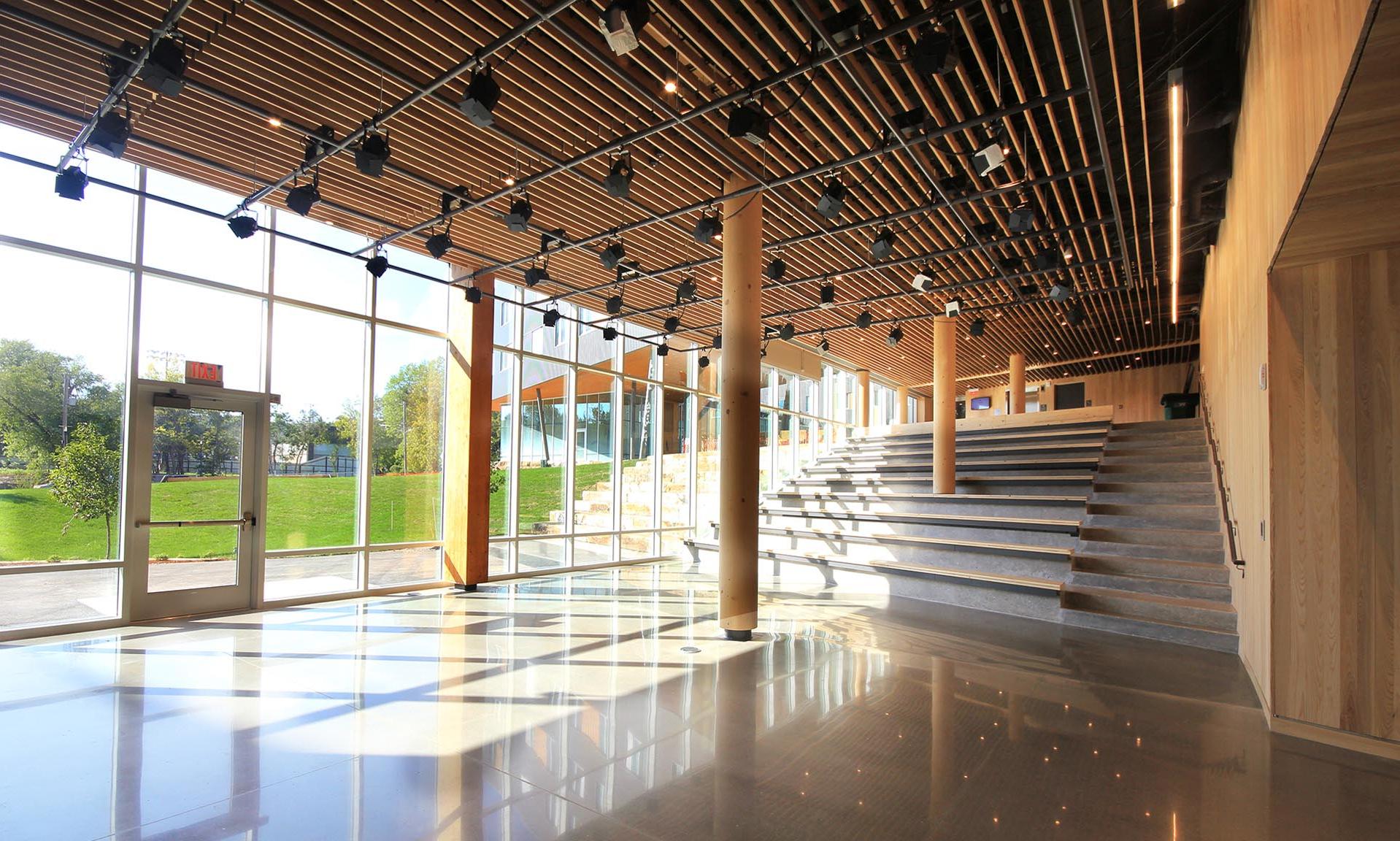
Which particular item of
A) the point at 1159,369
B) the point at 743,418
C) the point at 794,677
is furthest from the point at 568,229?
the point at 1159,369

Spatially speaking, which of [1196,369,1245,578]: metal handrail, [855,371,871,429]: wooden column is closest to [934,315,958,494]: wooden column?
[1196,369,1245,578]: metal handrail

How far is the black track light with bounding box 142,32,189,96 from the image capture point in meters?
4.09

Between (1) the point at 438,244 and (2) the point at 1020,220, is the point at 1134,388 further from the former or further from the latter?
(1) the point at 438,244

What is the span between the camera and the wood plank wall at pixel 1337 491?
378 cm

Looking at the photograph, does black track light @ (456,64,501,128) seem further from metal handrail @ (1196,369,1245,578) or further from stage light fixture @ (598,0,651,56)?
metal handrail @ (1196,369,1245,578)

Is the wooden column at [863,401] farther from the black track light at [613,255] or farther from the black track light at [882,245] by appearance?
the black track light at [613,255]

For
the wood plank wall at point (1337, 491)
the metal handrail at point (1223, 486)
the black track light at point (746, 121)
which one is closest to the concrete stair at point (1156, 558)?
the metal handrail at point (1223, 486)

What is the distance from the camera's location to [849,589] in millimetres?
9320

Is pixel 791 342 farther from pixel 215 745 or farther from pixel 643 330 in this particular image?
pixel 215 745

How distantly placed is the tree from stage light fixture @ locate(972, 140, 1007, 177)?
8.75 metres

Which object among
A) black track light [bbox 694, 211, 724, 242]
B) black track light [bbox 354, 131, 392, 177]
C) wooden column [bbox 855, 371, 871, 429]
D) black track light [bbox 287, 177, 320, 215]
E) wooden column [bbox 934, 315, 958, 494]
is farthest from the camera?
wooden column [bbox 855, 371, 871, 429]

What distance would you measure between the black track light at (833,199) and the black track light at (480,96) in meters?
3.01

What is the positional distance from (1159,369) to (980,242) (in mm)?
15567

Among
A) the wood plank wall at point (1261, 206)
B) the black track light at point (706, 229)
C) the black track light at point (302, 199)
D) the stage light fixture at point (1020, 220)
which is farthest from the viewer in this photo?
the black track light at point (706, 229)
